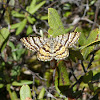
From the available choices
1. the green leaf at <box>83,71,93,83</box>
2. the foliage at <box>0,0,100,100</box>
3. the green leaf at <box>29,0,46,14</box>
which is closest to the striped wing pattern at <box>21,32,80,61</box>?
the foliage at <box>0,0,100,100</box>

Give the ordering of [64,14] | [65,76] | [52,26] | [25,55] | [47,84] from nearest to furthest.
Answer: [52,26] → [65,76] → [47,84] → [25,55] → [64,14]

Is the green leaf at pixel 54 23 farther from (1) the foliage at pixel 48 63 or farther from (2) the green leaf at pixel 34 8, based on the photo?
(2) the green leaf at pixel 34 8

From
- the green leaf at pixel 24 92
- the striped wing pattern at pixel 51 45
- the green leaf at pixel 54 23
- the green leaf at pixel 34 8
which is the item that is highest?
the green leaf at pixel 34 8

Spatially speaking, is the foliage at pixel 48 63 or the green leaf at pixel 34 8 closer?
the foliage at pixel 48 63

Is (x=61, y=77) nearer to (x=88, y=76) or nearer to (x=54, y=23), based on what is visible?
(x=88, y=76)

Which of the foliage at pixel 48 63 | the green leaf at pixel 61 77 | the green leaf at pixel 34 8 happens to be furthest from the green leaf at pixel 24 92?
the green leaf at pixel 34 8

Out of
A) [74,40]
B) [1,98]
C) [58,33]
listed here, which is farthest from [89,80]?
[1,98]

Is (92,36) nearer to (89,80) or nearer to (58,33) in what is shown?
(58,33)
